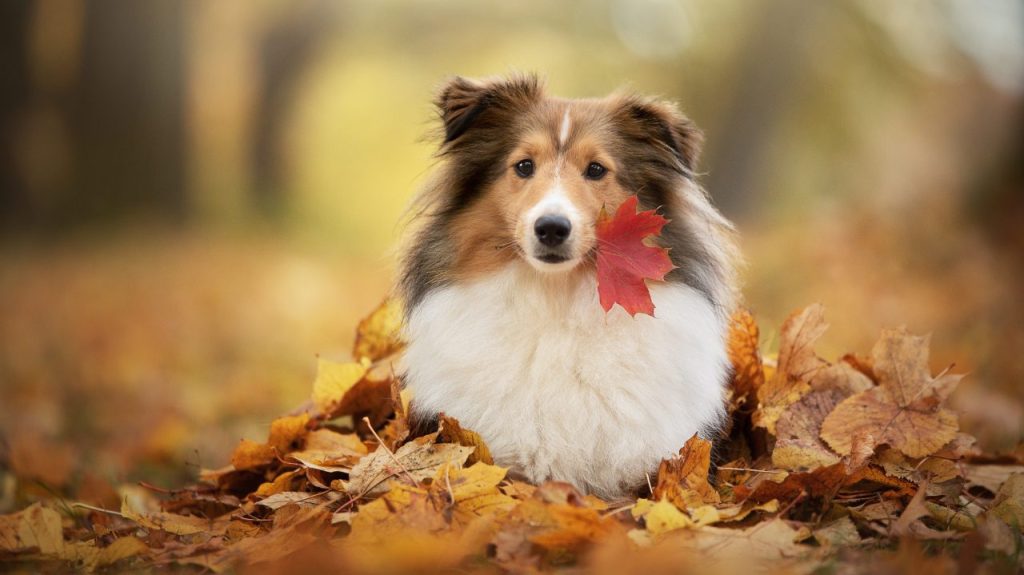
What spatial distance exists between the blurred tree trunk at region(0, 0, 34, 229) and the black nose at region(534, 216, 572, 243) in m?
11.3

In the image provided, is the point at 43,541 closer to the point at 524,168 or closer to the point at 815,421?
the point at 524,168

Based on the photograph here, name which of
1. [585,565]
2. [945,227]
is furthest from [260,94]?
[585,565]

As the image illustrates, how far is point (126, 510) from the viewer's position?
312 centimetres

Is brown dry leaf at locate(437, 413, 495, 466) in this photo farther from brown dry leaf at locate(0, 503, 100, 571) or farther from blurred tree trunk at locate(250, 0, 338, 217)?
blurred tree trunk at locate(250, 0, 338, 217)

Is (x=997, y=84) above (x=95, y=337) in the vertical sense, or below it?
above

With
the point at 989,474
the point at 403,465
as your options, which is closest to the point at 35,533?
the point at 403,465

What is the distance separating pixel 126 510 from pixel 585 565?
1613 millimetres

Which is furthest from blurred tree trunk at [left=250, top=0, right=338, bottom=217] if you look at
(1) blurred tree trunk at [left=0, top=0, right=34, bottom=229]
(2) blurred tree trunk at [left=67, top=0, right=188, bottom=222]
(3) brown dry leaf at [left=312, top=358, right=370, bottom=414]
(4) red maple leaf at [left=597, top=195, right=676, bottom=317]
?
(4) red maple leaf at [left=597, top=195, right=676, bottom=317]

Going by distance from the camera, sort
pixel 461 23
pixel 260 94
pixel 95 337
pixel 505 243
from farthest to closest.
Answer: pixel 461 23 → pixel 260 94 → pixel 95 337 → pixel 505 243

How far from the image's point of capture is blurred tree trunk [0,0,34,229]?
11953 millimetres

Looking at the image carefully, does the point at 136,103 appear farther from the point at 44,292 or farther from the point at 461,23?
the point at 461,23

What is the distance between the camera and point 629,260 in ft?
10.1

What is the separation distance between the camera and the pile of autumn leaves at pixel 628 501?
260 centimetres

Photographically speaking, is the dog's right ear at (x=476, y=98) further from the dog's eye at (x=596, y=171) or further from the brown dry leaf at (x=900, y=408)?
the brown dry leaf at (x=900, y=408)
